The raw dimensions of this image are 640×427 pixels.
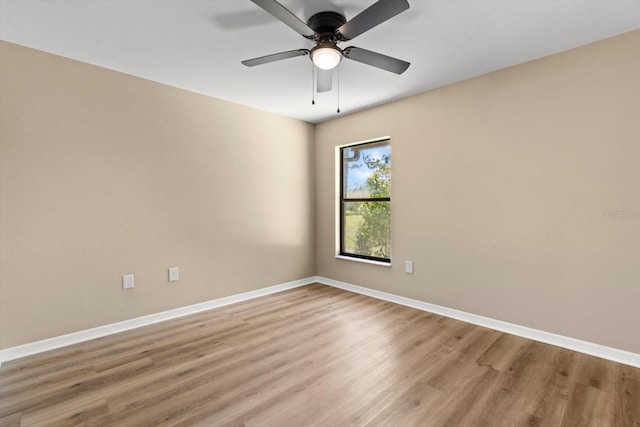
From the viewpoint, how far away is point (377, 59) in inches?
82.1

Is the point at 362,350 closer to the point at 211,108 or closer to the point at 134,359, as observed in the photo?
the point at 134,359

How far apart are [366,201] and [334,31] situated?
2.41 metres

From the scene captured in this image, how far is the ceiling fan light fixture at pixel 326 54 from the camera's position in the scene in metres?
1.95

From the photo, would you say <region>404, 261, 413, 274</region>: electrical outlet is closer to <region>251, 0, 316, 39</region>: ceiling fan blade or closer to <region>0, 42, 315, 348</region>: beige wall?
<region>0, 42, 315, 348</region>: beige wall

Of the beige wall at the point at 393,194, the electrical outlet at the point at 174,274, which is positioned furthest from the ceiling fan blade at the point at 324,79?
the electrical outlet at the point at 174,274

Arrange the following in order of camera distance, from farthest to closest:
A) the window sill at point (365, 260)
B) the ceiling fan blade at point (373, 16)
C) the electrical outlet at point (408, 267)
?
the window sill at point (365, 260) → the electrical outlet at point (408, 267) → the ceiling fan blade at point (373, 16)

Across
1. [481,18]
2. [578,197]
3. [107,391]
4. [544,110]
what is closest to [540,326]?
[578,197]

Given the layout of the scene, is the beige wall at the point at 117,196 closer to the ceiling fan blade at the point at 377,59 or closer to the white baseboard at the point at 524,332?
the white baseboard at the point at 524,332

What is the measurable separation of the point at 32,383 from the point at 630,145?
14.5 ft

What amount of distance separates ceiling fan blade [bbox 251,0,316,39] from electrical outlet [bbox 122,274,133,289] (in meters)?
2.57

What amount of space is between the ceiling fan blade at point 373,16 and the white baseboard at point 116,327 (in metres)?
2.96

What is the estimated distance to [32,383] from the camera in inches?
78.3

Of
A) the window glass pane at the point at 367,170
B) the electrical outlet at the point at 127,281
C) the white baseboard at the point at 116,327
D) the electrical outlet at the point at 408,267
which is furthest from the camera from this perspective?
the window glass pane at the point at 367,170

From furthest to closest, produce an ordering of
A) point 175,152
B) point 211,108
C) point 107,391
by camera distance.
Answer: point 211,108 → point 175,152 → point 107,391
